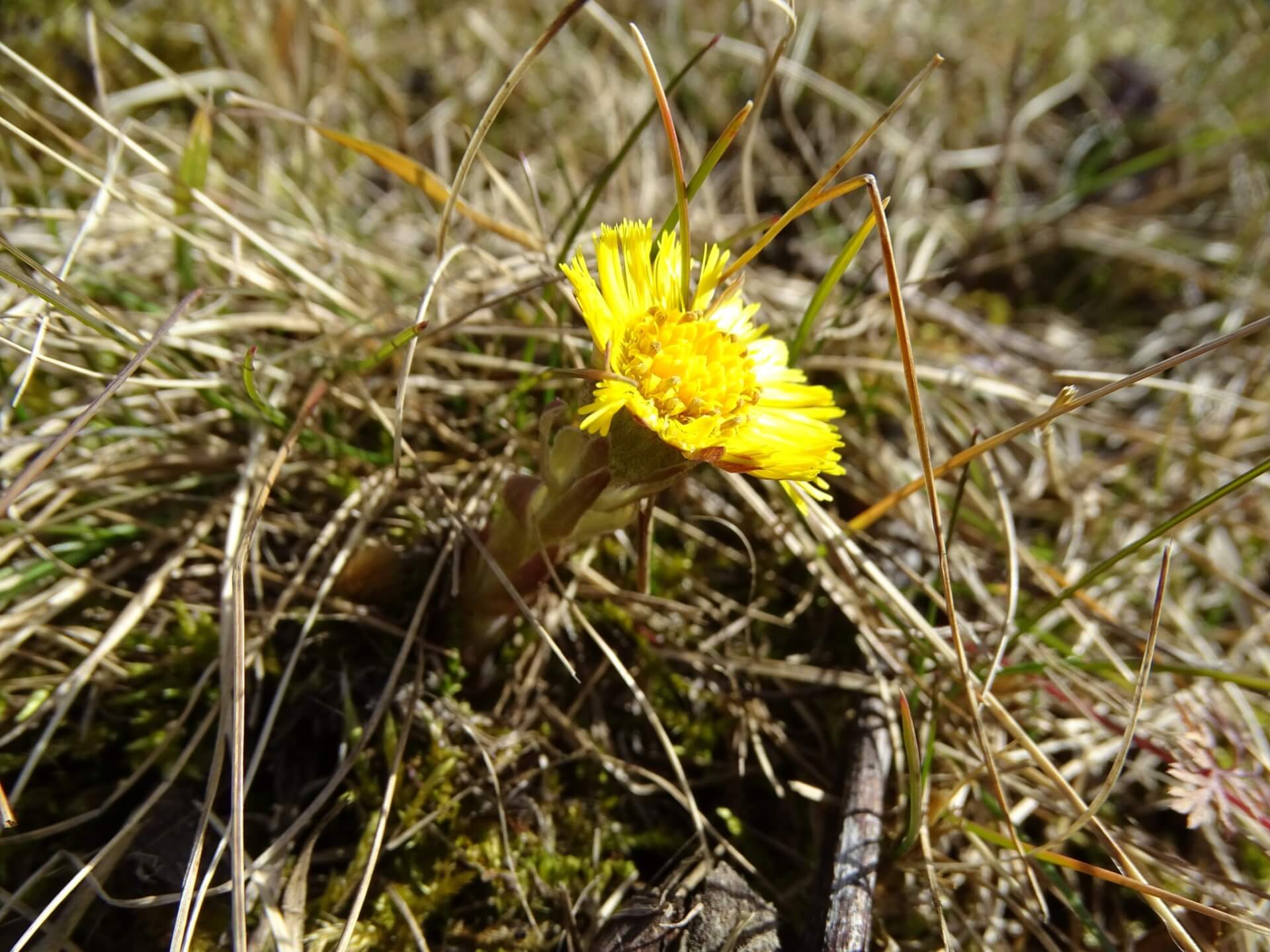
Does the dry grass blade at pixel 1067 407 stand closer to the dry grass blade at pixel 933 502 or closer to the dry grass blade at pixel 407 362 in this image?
the dry grass blade at pixel 933 502

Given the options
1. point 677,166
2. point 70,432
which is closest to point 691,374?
point 677,166

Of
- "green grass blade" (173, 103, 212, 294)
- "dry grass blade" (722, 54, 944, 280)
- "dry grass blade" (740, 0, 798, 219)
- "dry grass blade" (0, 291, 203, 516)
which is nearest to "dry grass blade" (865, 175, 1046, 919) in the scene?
"dry grass blade" (722, 54, 944, 280)

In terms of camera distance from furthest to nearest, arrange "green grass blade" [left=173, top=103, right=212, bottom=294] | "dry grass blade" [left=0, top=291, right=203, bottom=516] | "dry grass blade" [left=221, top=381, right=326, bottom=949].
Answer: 1. "green grass blade" [left=173, top=103, right=212, bottom=294]
2. "dry grass blade" [left=221, top=381, right=326, bottom=949]
3. "dry grass blade" [left=0, top=291, right=203, bottom=516]

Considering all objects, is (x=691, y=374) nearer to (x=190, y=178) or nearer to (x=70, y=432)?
(x=70, y=432)

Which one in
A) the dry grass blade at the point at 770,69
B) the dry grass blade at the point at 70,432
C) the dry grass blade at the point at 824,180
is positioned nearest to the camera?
the dry grass blade at the point at 70,432

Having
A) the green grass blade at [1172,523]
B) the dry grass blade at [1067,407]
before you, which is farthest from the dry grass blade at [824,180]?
the green grass blade at [1172,523]

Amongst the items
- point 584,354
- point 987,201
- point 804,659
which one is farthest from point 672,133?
point 987,201

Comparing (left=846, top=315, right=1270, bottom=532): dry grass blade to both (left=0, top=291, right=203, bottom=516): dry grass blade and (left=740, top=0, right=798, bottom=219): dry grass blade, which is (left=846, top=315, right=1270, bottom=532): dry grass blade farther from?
(left=0, top=291, right=203, bottom=516): dry grass blade
